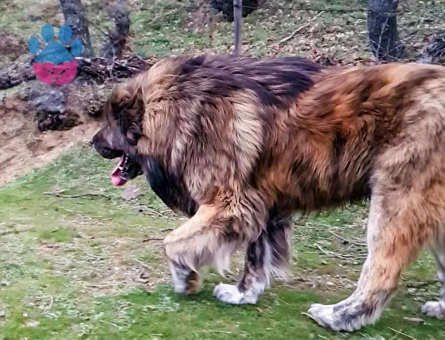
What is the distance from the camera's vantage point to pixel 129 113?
4297mm

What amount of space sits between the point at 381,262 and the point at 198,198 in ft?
3.63

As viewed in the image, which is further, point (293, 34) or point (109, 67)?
point (293, 34)

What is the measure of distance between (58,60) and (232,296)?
577 cm

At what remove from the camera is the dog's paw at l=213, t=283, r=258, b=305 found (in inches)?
165

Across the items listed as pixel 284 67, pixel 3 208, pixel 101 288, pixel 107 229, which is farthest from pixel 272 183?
pixel 3 208

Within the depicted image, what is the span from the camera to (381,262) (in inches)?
145

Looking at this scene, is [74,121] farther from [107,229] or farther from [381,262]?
→ [381,262]

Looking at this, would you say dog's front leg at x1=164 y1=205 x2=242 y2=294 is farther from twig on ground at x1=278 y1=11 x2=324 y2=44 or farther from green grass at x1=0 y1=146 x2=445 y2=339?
twig on ground at x1=278 y1=11 x2=324 y2=44

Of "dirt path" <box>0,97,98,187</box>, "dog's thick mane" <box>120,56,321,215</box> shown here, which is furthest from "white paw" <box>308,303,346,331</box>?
"dirt path" <box>0,97,98,187</box>

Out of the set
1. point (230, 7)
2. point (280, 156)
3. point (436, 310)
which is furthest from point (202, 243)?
point (230, 7)

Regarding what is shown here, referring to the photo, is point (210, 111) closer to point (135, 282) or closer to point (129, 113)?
point (129, 113)

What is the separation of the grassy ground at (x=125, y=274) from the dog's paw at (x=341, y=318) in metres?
0.05

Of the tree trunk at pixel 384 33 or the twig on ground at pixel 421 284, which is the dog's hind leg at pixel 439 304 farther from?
the tree trunk at pixel 384 33

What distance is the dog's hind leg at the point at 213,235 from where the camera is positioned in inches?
155
